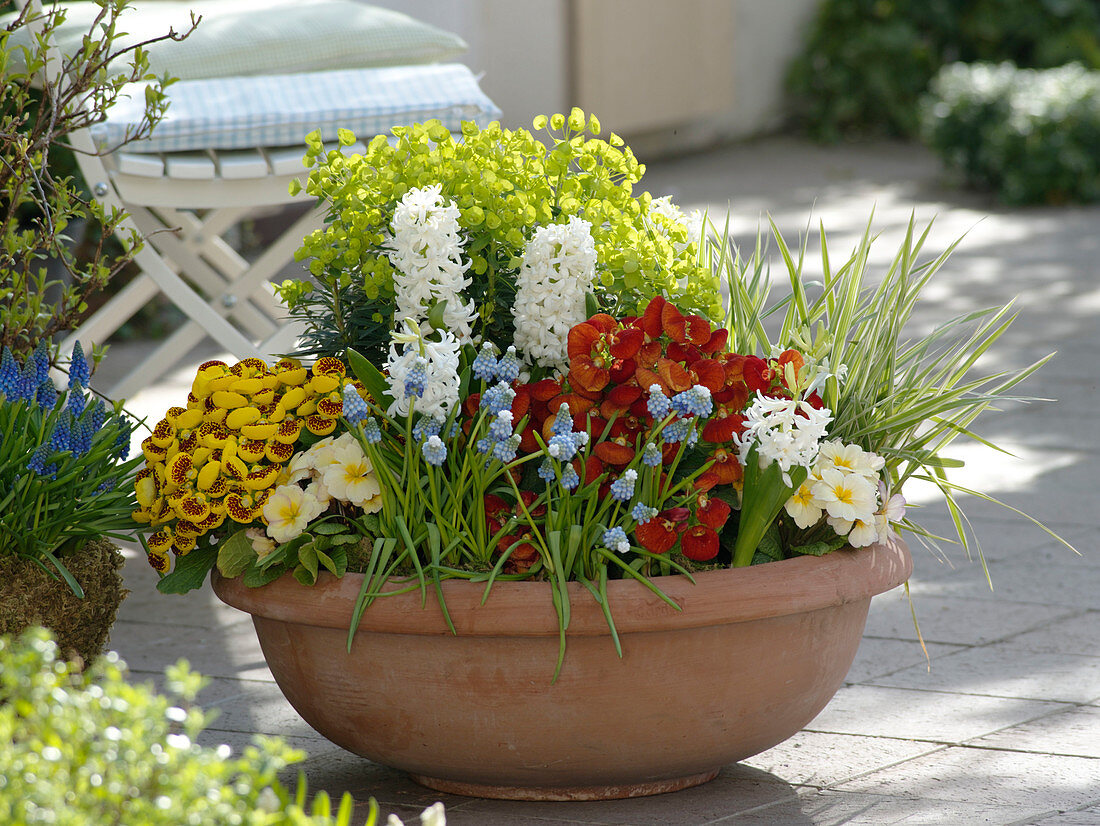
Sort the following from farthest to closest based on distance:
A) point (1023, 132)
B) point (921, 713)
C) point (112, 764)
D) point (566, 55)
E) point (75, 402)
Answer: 1. point (566, 55)
2. point (1023, 132)
3. point (921, 713)
4. point (75, 402)
5. point (112, 764)

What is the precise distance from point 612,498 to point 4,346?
0.96 meters

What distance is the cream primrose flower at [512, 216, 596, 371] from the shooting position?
1.87 meters

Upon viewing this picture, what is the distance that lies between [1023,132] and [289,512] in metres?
7.03

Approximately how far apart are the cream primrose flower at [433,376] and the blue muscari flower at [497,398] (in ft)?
0.14

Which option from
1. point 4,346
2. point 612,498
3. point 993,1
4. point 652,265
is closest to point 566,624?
point 612,498

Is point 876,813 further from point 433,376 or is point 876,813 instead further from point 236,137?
point 236,137

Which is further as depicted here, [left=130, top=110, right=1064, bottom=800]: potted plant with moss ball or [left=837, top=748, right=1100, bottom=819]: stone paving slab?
[left=837, top=748, right=1100, bottom=819]: stone paving slab

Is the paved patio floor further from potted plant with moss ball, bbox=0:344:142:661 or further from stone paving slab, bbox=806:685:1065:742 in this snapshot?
potted plant with moss ball, bbox=0:344:142:661

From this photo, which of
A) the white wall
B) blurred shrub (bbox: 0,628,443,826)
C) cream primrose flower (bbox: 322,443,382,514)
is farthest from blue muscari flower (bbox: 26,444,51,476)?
the white wall

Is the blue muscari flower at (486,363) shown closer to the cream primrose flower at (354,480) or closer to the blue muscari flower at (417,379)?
the blue muscari flower at (417,379)

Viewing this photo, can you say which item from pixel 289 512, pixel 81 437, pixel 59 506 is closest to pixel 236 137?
pixel 81 437

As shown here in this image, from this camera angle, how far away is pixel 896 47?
1031 centimetres

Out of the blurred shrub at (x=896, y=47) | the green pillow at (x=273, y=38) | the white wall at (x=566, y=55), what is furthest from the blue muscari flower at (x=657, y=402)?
the blurred shrub at (x=896, y=47)

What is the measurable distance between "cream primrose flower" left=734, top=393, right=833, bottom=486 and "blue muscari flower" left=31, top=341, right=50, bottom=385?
1.03 meters
